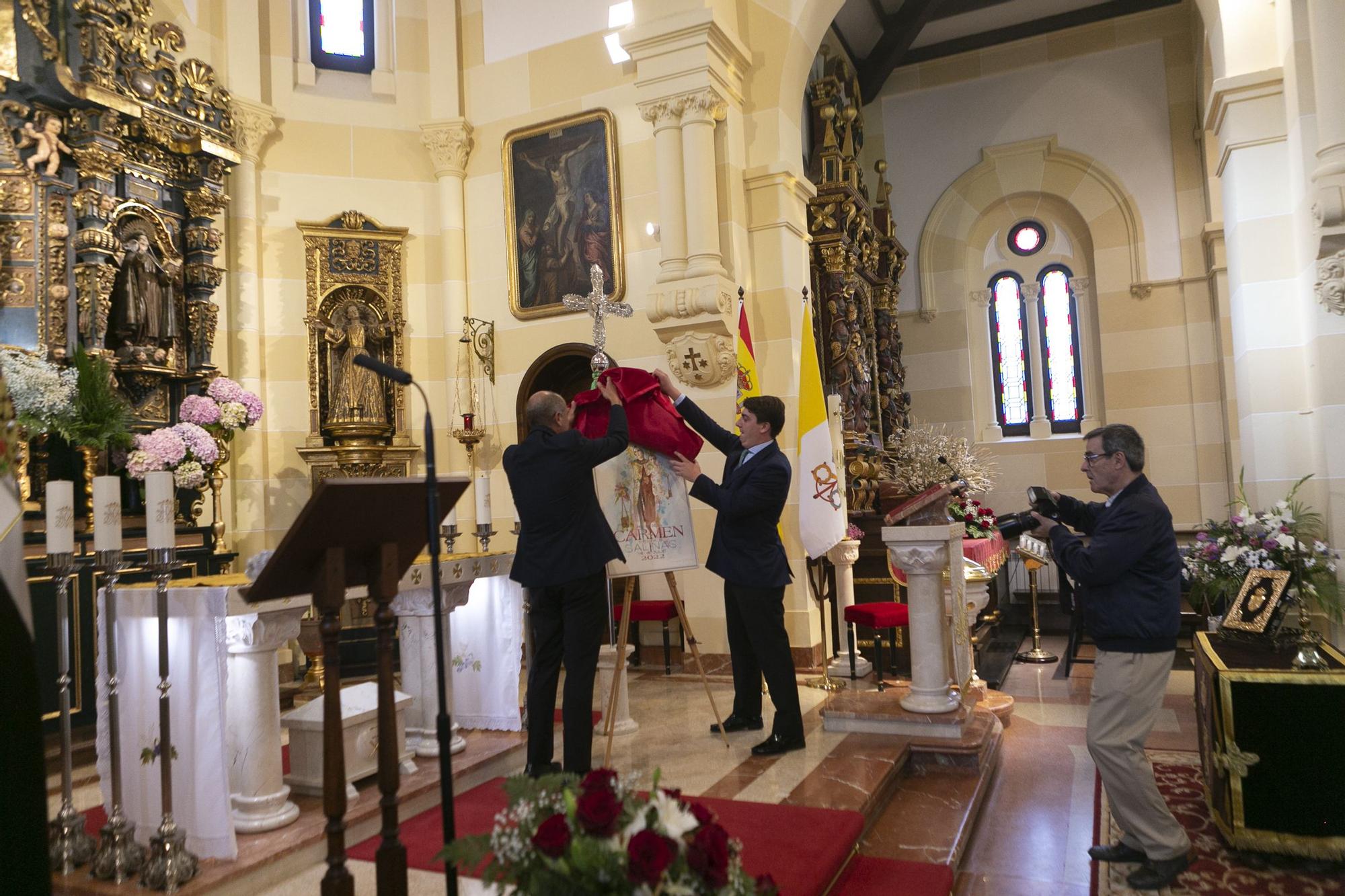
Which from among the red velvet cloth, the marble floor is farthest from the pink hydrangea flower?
the red velvet cloth

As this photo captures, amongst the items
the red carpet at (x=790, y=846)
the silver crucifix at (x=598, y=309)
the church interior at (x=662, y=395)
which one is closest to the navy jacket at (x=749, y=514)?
the church interior at (x=662, y=395)

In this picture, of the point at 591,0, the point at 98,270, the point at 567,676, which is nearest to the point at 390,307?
the point at 98,270

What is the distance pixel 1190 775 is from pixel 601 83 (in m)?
6.93

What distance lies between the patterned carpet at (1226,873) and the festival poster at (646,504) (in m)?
2.38

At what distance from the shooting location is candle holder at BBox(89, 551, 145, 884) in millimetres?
3469

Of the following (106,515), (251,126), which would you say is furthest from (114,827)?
(251,126)

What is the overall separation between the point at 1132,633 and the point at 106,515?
394cm

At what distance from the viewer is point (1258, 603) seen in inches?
196

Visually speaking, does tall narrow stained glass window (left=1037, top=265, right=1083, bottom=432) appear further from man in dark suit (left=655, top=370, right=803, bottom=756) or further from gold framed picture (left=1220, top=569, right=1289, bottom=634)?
man in dark suit (left=655, top=370, right=803, bottom=756)

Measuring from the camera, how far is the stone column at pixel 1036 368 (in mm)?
12312

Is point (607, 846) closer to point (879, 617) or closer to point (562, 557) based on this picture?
point (562, 557)

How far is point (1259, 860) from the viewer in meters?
3.91

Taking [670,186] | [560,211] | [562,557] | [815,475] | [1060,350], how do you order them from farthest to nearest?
1. [1060,350]
2. [560,211]
3. [670,186]
4. [815,475]
5. [562,557]

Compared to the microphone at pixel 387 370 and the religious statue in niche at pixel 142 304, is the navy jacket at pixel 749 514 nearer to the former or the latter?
the microphone at pixel 387 370
